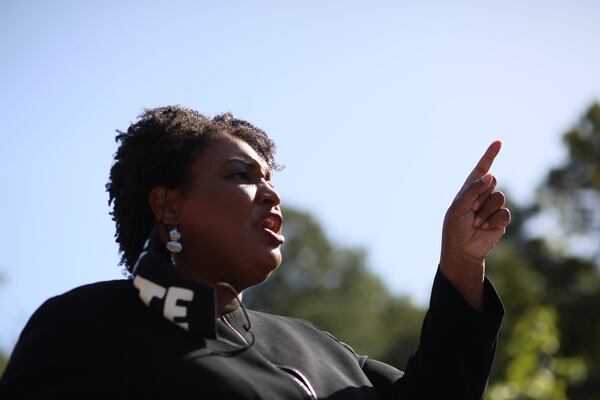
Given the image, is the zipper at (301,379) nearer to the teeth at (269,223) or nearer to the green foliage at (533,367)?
the teeth at (269,223)

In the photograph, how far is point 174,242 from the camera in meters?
3.56

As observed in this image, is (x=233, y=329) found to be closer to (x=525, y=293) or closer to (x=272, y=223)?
(x=272, y=223)

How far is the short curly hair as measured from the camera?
3.77 m

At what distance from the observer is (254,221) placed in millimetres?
3639

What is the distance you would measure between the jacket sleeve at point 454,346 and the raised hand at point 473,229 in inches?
2.5

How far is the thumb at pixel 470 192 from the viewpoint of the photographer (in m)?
3.46

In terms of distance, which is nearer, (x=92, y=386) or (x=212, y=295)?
(x=92, y=386)

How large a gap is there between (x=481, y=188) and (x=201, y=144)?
120cm

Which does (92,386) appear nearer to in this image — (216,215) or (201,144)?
(216,215)

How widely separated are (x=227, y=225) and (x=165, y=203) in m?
0.32

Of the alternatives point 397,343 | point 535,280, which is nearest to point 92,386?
point 535,280

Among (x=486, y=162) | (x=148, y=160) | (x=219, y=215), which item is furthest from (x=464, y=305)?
(x=148, y=160)

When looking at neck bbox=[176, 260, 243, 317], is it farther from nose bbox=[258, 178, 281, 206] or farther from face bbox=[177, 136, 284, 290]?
nose bbox=[258, 178, 281, 206]

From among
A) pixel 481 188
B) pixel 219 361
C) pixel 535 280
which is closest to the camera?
pixel 219 361
